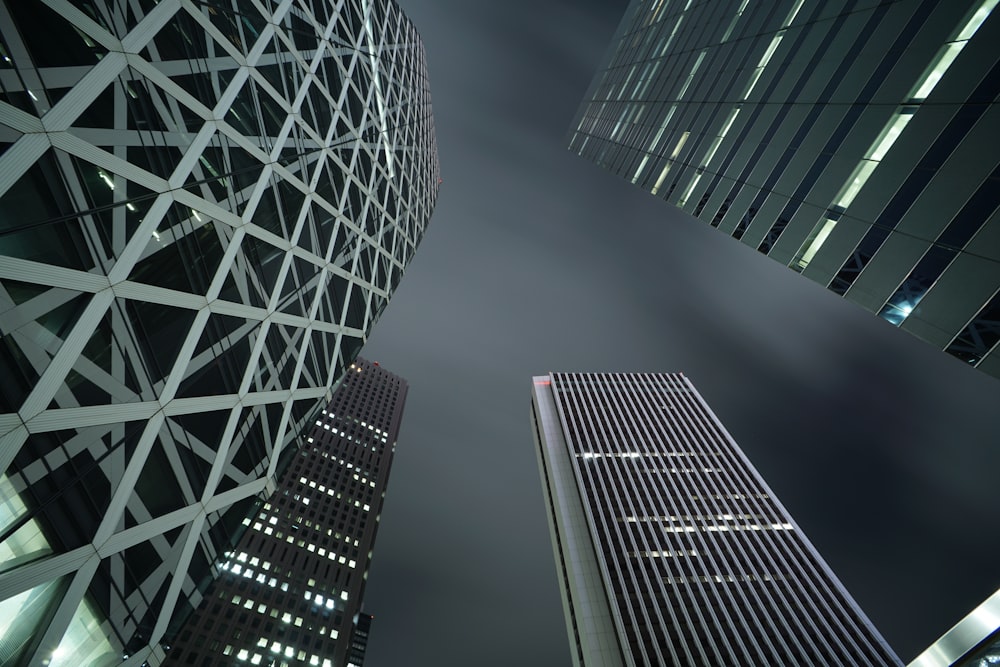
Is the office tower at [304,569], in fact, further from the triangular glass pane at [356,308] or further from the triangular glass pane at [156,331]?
the triangular glass pane at [156,331]

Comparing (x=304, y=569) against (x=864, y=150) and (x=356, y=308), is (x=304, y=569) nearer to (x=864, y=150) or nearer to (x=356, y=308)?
(x=356, y=308)

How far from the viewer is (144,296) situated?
12500 millimetres

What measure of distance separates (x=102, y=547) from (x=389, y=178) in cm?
3293

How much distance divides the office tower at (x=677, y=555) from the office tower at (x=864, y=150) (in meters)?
69.7

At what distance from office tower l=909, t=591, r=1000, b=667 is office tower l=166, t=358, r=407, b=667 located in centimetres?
7938

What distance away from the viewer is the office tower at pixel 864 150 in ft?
42.6

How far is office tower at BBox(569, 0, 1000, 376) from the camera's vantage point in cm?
1299

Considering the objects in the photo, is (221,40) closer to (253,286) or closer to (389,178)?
(253,286)

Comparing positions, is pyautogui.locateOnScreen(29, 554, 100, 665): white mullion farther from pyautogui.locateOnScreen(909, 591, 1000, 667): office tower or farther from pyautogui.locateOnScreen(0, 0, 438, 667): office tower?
pyautogui.locateOnScreen(909, 591, 1000, 667): office tower

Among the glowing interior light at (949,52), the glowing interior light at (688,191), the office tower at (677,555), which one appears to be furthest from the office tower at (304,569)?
the glowing interior light at (949,52)

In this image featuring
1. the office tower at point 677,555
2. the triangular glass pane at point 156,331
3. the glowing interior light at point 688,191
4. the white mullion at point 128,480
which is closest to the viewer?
the white mullion at point 128,480

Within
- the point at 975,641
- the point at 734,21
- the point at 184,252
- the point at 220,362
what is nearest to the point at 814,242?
the point at 975,641

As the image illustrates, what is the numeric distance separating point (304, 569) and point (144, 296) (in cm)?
10506

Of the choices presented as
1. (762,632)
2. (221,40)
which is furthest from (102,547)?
(762,632)
